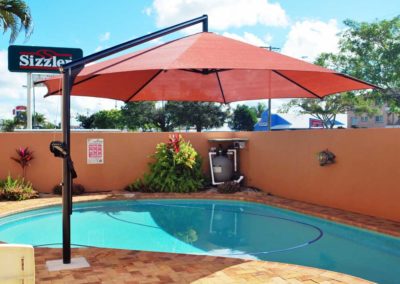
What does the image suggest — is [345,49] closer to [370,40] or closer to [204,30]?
[370,40]

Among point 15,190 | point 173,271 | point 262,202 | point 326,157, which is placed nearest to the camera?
point 173,271

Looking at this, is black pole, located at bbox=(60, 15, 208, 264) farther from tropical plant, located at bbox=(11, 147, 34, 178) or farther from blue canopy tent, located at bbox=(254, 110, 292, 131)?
blue canopy tent, located at bbox=(254, 110, 292, 131)

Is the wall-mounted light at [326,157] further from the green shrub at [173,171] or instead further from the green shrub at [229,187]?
the green shrub at [173,171]

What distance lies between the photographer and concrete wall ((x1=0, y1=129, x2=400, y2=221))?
7699mm

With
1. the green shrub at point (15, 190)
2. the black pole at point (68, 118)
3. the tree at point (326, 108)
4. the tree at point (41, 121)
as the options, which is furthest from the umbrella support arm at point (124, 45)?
the tree at point (41, 121)

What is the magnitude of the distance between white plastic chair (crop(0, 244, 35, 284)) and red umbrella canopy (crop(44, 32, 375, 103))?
211 cm

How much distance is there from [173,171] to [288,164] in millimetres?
3081

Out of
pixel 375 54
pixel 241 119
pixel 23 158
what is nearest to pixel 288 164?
pixel 23 158

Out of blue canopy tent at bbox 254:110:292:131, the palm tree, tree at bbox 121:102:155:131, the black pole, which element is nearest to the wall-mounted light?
the black pole

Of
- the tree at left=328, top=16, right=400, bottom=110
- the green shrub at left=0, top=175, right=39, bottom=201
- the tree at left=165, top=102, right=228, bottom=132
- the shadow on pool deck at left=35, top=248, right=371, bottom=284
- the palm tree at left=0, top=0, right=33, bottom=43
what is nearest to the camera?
the shadow on pool deck at left=35, top=248, right=371, bottom=284

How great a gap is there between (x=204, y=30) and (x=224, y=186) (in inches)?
248

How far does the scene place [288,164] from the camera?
1036 cm

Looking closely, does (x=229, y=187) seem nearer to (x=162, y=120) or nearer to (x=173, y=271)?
(x=173, y=271)

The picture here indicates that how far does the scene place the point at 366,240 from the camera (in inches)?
262
